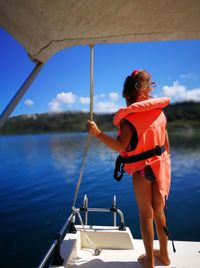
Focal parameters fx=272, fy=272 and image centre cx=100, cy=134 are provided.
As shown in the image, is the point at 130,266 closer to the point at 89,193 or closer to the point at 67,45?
the point at 67,45

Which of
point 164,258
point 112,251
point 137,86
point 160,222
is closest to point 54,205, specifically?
point 112,251

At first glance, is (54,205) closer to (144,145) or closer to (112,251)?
(112,251)

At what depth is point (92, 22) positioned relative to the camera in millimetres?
1864

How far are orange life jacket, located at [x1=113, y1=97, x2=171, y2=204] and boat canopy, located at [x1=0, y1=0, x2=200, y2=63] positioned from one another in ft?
1.78

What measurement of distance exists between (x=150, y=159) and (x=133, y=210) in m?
7.33

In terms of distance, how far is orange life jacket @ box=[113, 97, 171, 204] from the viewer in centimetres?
192

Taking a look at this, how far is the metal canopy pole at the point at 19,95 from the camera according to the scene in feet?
4.82

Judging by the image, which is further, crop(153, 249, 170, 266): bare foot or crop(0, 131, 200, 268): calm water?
crop(0, 131, 200, 268): calm water

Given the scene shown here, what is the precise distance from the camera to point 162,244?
7.05ft

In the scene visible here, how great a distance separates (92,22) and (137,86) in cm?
55

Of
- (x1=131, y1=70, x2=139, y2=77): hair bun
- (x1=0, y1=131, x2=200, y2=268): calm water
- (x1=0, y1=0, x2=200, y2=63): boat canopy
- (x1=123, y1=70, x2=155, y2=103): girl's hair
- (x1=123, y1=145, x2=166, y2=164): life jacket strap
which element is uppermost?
(x1=0, y1=0, x2=200, y2=63): boat canopy

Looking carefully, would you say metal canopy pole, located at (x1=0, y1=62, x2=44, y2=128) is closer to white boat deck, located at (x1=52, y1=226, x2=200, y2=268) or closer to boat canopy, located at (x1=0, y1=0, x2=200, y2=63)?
boat canopy, located at (x1=0, y1=0, x2=200, y2=63)

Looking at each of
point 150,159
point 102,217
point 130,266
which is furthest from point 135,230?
point 150,159

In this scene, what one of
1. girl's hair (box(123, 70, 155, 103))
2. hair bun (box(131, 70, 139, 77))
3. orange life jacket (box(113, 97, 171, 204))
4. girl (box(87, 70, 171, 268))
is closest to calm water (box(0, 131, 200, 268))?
girl (box(87, 70, 171, 268))
